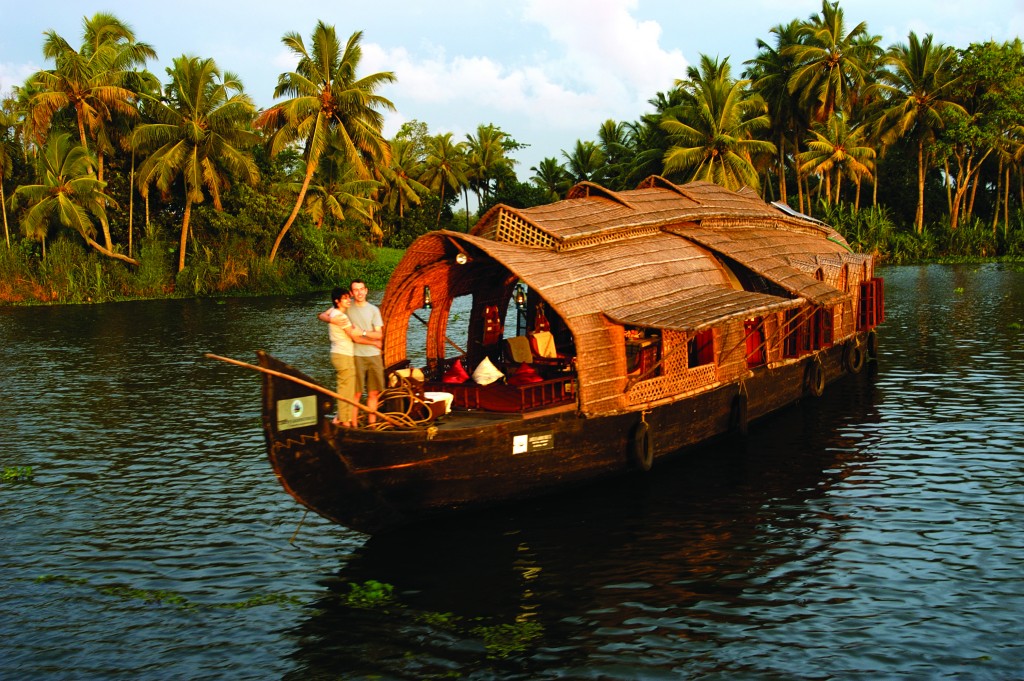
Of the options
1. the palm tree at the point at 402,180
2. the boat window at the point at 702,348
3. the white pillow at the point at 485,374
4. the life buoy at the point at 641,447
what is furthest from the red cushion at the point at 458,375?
the palm tree at the point at 402,180

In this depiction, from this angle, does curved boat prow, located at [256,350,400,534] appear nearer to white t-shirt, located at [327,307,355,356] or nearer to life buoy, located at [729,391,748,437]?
white t-shirt, located at [327,307,355,356]

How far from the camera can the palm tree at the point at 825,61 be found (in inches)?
1641

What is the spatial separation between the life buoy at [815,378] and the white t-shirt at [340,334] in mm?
8359

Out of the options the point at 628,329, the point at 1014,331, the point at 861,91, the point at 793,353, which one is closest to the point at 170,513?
the point at 628,329

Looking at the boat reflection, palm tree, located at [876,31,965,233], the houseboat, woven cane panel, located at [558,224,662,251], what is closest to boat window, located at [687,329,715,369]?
the houseboat

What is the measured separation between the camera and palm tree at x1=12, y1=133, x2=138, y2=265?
107 feet

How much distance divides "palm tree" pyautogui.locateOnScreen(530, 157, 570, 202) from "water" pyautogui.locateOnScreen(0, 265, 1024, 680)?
4472 cm

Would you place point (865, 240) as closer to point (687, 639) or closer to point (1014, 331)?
point (1014, 331)

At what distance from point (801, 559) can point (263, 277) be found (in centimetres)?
3306

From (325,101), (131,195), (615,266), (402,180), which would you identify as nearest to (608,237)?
(615,266)

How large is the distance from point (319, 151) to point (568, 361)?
85.6ft

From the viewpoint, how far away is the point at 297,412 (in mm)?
7953

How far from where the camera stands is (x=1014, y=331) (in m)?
21.5

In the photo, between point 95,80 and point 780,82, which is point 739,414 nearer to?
point 95,80
